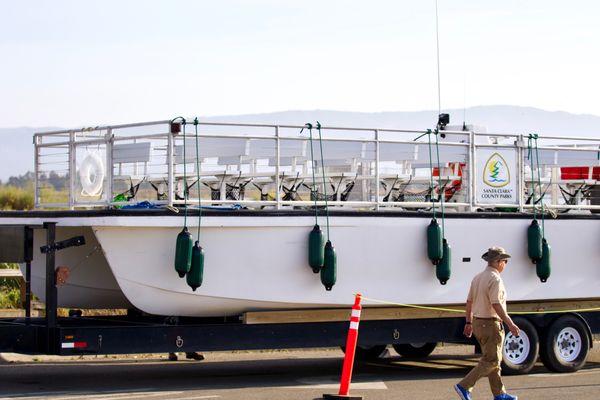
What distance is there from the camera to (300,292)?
13.3 meters

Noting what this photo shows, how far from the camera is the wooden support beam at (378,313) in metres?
13.3

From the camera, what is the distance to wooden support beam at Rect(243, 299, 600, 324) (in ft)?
43.6

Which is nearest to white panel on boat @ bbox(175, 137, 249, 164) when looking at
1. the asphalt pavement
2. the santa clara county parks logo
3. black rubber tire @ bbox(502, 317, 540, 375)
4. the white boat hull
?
the white boat hull

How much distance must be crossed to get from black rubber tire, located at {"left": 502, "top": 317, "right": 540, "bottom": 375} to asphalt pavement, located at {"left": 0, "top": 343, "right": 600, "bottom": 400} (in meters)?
0.11

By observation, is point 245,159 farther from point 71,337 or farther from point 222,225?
point 71,337

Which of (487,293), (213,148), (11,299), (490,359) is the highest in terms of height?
(213,148)

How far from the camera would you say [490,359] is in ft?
37.3

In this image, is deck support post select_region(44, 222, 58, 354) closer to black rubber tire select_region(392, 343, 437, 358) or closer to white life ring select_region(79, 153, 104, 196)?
white life ring select_region(79, 153, 104, 196)

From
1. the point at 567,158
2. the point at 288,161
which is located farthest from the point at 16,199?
the point at 567,158

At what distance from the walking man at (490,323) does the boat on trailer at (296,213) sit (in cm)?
228

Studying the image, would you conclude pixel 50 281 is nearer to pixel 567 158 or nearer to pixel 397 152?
pixel 397 152

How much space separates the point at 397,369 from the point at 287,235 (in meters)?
3.12

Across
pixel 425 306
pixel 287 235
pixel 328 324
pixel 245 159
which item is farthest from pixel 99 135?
pixel 425 306

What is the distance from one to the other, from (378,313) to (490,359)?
2728mm
